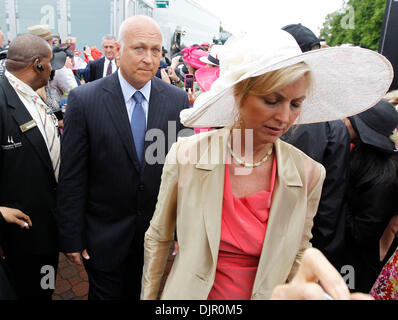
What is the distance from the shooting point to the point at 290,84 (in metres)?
1.01

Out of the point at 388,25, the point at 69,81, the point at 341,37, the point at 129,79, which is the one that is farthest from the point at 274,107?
the point at 341,37

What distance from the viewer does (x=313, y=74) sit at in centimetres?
113

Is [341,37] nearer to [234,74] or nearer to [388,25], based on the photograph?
[388,25]

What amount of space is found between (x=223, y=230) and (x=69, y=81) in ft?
12.5

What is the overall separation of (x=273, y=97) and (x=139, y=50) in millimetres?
1267

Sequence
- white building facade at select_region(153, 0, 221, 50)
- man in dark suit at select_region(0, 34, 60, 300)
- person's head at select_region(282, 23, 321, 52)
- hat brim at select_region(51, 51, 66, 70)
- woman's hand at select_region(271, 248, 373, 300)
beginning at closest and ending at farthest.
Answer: woman's hand at select_region(271, 248, 373, 300), man in dark suit at select_region(0, 34, 60, 300), person's head at select_region(282, 23, 321, 52), hat brim at select_region(51, 51, 66, 70), white building facade at select_region(153, 0, 221, 50)

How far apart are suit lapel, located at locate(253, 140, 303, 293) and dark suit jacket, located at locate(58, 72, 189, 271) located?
971 millimetres

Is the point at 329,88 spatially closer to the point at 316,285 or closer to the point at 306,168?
the point at 306,168

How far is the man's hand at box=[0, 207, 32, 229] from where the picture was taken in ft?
6.04

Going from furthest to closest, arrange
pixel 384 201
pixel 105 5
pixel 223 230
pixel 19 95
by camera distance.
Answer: pixel 105 5
pixel 19 95
pixel 384 201
pixel 223 230

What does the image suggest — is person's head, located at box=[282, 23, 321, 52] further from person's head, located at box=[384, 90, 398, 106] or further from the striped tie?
the striped tie

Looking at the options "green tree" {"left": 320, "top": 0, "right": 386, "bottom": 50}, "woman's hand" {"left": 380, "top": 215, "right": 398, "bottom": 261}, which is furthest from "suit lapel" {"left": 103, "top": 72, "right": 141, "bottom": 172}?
"green tree" {"left": 320, "top": 0, "right": 386, "bottom": 50}

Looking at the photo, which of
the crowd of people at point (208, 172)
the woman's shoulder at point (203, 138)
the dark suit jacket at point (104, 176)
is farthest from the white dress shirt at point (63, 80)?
the woman's shoulder at point (203, 138)

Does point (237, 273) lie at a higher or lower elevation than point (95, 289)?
higher
